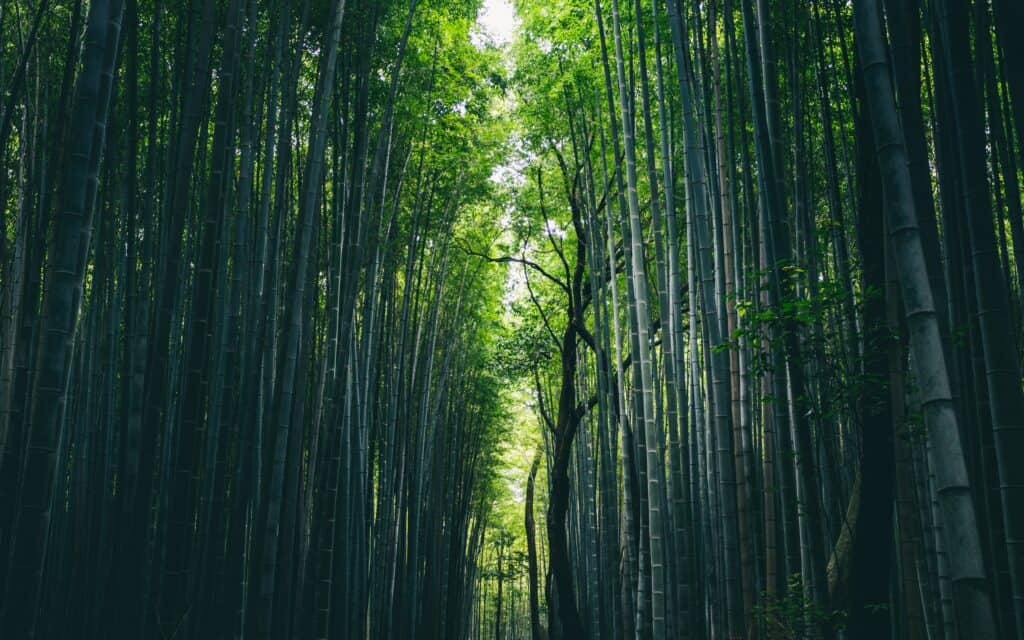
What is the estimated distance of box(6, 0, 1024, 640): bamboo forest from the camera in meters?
1.96

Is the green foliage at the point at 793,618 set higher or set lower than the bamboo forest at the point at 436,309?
lower

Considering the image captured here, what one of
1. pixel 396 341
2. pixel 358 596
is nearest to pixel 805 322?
pixel 358 596

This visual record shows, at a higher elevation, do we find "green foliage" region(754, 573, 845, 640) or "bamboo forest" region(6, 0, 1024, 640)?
"bamboo forest" region(6, 0, 1024, 640)

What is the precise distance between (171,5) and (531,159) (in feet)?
16.0

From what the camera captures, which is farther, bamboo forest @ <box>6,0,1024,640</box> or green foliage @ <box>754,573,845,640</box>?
green foliage @ <box>754,573,845,640</box>

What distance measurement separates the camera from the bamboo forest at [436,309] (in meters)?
1.96

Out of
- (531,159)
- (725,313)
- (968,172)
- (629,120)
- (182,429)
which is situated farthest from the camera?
(531,159)

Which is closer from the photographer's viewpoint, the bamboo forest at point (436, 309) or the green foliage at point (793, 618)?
the bamboo forest at point (436, 309)

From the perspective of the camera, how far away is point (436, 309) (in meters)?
7.50

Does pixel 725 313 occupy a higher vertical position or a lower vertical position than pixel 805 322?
higher

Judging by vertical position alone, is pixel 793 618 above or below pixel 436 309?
below

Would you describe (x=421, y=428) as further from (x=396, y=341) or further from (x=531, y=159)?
(x=531, y=159)

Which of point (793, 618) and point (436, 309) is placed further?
point (436, 309)

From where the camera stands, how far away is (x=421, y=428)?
A: 742cm
